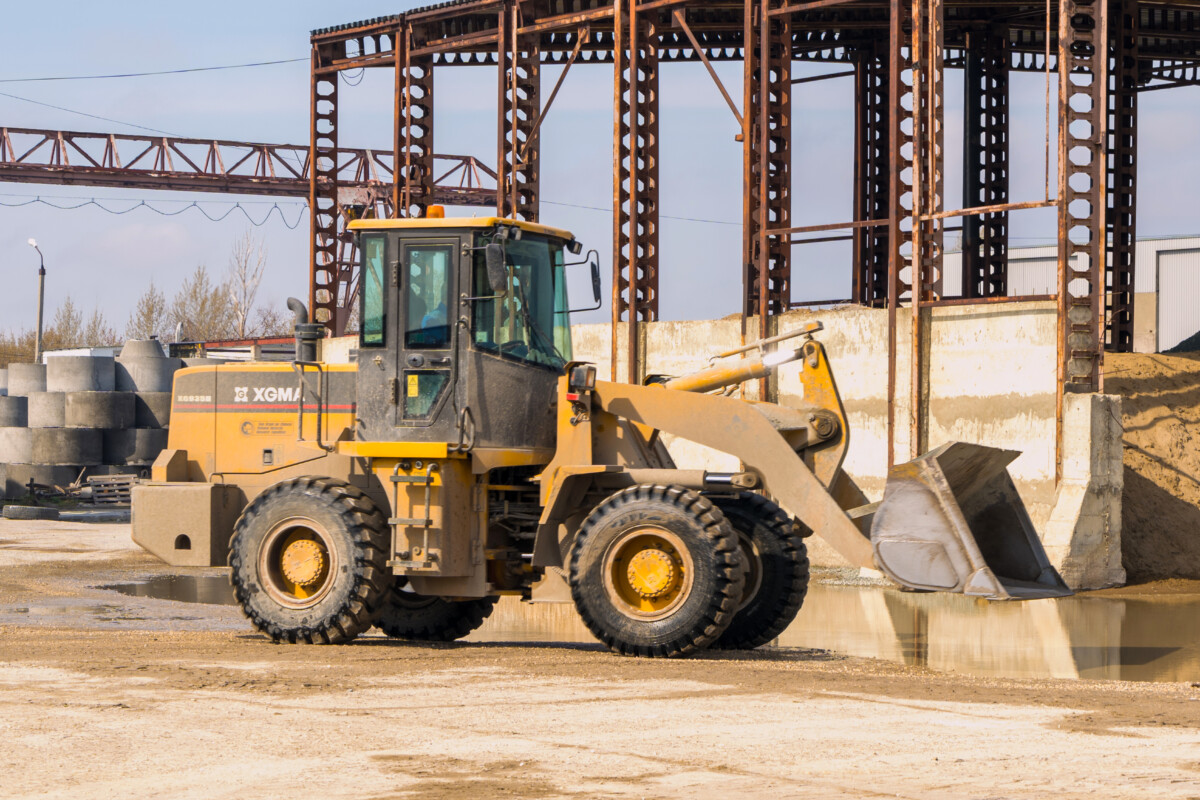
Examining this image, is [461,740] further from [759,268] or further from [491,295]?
[759,268]

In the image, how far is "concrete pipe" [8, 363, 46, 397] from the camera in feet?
120

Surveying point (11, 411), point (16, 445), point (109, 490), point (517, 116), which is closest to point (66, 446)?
point (16, 445)

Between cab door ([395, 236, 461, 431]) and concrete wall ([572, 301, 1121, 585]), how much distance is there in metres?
9.80

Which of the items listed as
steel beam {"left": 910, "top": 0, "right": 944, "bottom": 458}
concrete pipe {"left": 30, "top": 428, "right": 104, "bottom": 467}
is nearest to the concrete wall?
steel beam {"left": 910, "top": 0, "right": 944, "bottom": 458}

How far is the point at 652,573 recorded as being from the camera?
1052cm

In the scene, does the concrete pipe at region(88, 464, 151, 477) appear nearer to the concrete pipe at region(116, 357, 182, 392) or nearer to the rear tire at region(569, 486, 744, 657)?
the concrete pipe at region(116, 357, 182, 392)

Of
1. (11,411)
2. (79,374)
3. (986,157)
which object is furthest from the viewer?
(11,411)

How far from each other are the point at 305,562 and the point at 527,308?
2.51m

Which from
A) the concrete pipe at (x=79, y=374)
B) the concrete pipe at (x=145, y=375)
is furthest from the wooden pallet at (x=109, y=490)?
the concrete pipe at (x=145, y=375)

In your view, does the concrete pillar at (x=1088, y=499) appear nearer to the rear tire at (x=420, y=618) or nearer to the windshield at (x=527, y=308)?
the rear tire at (x=420, y=618)

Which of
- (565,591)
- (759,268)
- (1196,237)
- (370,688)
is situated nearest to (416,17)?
(759,268)

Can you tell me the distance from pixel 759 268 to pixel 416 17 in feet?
32.6

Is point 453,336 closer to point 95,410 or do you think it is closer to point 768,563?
point 768,563

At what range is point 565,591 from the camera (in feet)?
36.7
